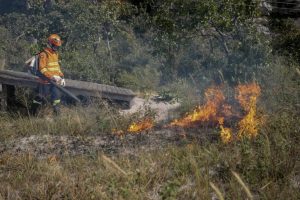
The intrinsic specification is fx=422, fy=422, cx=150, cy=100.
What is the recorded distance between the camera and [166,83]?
701 inches

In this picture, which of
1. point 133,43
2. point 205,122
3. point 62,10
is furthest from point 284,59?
point 62,10

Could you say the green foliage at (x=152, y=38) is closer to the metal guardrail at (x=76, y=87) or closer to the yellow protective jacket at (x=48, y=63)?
the metal guardrail at (x=76, y=87)

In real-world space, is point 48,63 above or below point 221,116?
above

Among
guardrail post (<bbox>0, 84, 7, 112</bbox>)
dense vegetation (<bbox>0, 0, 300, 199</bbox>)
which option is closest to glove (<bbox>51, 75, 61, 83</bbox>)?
dense vegetation (<bbox>0, 0, 300, 199</bbox>)

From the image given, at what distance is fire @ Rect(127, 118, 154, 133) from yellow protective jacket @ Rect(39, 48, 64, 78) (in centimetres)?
384

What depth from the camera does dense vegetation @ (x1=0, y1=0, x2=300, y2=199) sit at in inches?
184

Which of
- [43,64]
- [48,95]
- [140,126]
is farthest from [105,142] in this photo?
[43,64]

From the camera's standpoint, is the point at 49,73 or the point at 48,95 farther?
the point at 49,73

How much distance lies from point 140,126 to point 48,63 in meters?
4.13

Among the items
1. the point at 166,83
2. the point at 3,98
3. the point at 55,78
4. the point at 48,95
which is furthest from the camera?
the point at 166,83

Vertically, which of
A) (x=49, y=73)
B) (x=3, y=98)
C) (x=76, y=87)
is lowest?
(x=3, y=98)

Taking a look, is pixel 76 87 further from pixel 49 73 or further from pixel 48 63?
pixel 48 63

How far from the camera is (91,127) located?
857 centimetres

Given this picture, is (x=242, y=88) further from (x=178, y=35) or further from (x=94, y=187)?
(x=94, y=187)
